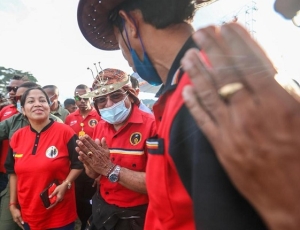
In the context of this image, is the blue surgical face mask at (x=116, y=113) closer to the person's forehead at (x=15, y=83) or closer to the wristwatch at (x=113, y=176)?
the wristwatch at (x=113, y=176)

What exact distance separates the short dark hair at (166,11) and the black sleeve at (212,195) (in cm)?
55

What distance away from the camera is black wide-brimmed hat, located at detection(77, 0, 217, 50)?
1.29 m

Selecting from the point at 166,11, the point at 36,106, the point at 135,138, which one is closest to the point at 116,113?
the point at 135,138

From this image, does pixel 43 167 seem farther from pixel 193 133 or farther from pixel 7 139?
pixel 193 133

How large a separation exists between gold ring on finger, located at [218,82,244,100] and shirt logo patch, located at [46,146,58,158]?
2.48 m

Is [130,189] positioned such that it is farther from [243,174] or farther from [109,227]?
[243,174]

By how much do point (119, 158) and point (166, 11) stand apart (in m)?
1.50

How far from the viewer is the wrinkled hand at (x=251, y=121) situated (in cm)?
41

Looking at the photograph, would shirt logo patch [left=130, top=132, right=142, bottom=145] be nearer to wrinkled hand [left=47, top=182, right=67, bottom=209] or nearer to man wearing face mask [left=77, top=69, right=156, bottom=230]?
man wearing face mask [left=77, top=69, right=156, bottom=230]

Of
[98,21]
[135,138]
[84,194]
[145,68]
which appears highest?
[98,21]

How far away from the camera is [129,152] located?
2.27 metres

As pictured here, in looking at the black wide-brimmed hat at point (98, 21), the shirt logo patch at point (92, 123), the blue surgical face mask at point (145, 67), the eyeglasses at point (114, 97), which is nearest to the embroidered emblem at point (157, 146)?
the blue surgical face mask at point (145, 67)

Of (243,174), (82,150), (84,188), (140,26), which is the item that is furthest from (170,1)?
(84,188)

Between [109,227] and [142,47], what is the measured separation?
5.24 feet
